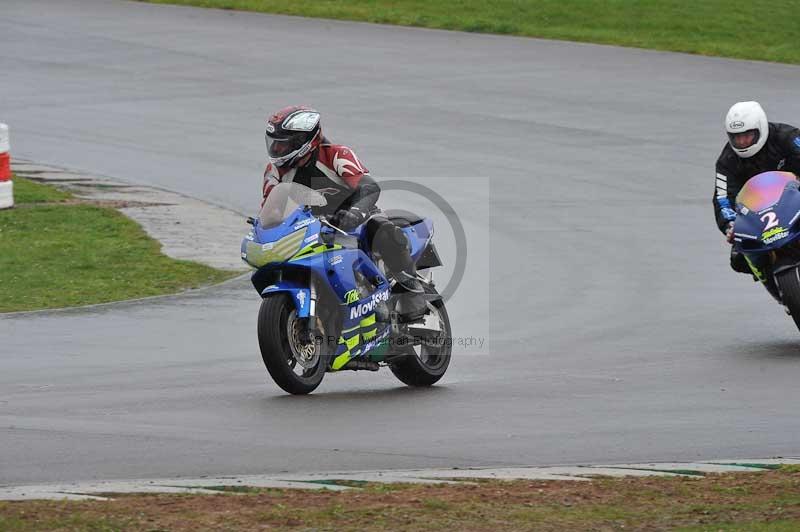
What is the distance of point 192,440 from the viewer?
9.14m

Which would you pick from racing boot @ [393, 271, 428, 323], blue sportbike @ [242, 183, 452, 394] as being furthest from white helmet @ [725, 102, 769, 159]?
racing boot @ [393, 271, 428, 323]

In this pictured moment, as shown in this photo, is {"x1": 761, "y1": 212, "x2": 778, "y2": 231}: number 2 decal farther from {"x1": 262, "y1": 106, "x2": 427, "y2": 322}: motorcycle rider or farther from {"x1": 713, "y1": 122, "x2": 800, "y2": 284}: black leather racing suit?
{"x1": 262, "y1": 106, "x2": 427, "y2": 322}: motorcycle rider

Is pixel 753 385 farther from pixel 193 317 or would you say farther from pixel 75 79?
pixel 75 79

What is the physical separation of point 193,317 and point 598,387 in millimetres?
4417

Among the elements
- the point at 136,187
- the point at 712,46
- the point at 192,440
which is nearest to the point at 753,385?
the point at 192,440

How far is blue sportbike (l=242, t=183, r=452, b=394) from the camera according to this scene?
1026cm

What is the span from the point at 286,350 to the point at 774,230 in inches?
169

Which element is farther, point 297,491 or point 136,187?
point 136,187

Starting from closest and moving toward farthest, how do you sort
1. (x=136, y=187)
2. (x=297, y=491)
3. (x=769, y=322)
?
(x=297, y=491)
(x=769, y=322)
(x=136, y=187)

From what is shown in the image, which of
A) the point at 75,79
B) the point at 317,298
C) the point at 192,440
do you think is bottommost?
the point at 192,440

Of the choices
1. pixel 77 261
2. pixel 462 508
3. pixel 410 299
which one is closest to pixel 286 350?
pixel 410 299

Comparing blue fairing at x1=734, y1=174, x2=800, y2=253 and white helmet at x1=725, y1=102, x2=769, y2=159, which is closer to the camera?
blue fairing at x1=734, y1=174, x2=800, y2=253

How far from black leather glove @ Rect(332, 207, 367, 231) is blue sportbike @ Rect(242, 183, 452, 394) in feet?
0.18

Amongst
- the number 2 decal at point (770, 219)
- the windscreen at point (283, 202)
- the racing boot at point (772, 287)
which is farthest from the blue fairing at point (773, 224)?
the windscreen at point (283, 202)
